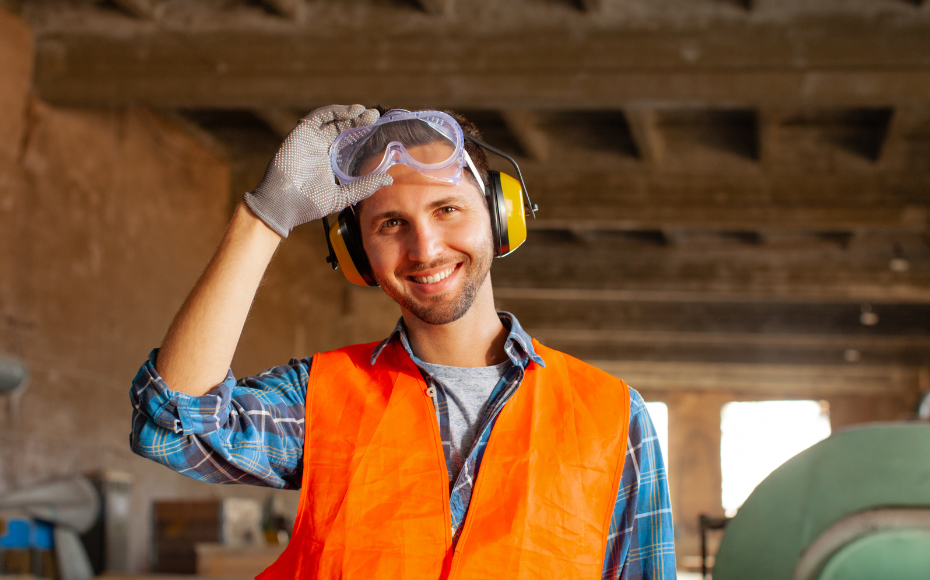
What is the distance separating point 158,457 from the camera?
1.41m

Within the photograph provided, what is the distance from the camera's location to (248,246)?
1432mm

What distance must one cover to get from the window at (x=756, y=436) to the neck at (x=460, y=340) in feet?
81.3

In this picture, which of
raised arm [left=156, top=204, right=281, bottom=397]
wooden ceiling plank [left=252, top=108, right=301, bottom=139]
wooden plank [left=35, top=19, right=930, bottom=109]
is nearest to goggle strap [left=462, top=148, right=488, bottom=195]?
raised arm [left=156, top=204, right=281, bottom=397]

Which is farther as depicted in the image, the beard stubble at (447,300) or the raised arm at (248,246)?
the beard stubble at (447,300)

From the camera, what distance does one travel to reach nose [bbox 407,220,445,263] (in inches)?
65.2

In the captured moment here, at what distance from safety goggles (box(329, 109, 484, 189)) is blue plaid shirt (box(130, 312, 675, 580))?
0.37 meters

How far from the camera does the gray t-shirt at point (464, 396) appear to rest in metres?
1.63

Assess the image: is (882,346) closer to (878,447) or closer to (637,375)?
(637,375)

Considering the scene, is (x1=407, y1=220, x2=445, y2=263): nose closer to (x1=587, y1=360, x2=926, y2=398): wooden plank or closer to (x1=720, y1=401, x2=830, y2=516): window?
(x1=587, y1=360, x2=926, y2=398): wooden plank

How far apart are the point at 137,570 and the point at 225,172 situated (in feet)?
14.9

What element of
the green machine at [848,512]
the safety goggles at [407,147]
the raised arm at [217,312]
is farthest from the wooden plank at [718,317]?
the green machine at [848,512]

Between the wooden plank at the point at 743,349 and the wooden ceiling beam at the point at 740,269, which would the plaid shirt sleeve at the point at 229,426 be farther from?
the wooden plank at the point at 743,349

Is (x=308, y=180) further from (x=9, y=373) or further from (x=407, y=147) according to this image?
(x=9, y=373)

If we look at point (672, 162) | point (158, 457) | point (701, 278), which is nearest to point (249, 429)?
point (158, 457)
